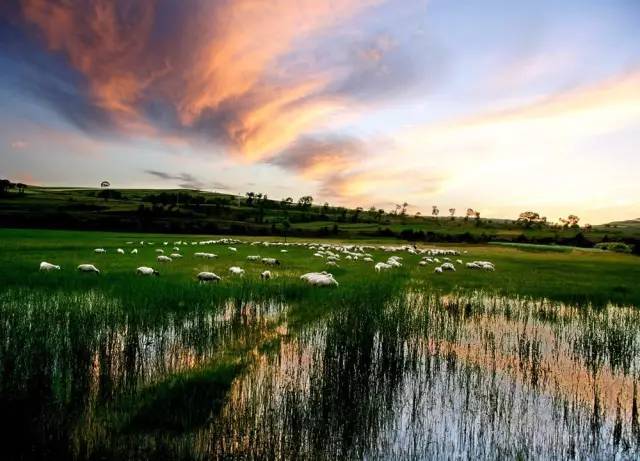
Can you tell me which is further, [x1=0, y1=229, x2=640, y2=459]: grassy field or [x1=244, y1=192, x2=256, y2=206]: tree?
[x1=244, y1=192, x2=256, y2=206]: tree

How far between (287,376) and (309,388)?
2.51 ft

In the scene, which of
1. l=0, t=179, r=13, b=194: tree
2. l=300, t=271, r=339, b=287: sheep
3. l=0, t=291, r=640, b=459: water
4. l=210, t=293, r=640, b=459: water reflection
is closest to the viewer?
l=0, t=291, r=640, b=459: water

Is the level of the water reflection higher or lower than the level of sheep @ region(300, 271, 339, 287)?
lower

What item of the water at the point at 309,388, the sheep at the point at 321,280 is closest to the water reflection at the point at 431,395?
the water at the point at 309,388

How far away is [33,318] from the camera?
393 inches

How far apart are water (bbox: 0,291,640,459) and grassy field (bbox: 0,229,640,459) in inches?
1.4

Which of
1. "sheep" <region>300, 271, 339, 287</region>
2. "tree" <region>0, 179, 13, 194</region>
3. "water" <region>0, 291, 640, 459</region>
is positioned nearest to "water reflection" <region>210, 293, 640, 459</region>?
"water" <region>0, 291, 640, 459</region>

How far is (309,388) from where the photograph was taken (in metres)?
7.60

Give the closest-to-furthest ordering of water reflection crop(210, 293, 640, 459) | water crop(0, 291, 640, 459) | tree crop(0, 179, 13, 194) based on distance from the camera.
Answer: water crop(0, 291, 640, 459) < water reflection crop(210, 293, 640, 459) < tree crop(0, 179, 13, 194)

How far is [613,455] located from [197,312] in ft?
35.7

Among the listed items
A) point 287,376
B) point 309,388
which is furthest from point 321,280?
point 309,388

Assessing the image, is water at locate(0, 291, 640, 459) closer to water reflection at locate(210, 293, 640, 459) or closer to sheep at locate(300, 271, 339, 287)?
water reflection at locate(210, 293, 640, 459)

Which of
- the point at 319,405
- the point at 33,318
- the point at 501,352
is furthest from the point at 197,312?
the point at 501,352

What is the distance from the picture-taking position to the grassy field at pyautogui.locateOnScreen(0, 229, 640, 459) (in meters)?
5.88
